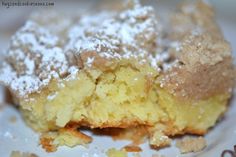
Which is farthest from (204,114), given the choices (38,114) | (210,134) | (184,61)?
(38,114)

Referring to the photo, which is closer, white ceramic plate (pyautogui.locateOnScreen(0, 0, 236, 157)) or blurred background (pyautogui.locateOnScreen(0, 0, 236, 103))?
white ceramic plate (pyautogui.locateOnScreen(0, 0, 236, 157))

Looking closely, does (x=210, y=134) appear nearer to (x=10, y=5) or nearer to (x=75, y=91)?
(x=75, y=91)

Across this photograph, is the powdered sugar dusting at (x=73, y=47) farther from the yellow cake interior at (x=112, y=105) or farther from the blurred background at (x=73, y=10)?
the blurred background at (x=73, y=10)

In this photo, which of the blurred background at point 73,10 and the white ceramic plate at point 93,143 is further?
the blurred background at point 73,10

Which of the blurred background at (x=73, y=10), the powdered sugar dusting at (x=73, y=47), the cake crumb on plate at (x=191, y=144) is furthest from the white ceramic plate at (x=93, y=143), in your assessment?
the blurred background at (x=73, y=10)

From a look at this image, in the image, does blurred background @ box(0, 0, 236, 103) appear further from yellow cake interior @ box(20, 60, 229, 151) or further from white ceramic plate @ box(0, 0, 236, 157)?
yellow cake interior @ box(20, 60, 229, 151)

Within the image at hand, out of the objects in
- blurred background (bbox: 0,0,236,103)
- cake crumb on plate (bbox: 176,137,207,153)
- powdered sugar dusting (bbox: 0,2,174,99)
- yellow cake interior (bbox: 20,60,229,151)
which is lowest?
cake crumb on plate (bbox: 176,137,207,153)

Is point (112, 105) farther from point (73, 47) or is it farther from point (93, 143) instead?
point (73, 47)

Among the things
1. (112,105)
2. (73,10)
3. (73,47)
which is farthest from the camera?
(73,10)

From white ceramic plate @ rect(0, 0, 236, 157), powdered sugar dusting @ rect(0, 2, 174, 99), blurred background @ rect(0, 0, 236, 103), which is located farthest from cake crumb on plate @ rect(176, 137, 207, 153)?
blurred background @ rect(0, 0, 236, 103)

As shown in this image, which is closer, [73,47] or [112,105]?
[112,105]

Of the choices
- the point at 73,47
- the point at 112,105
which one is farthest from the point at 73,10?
the point at 112,105
